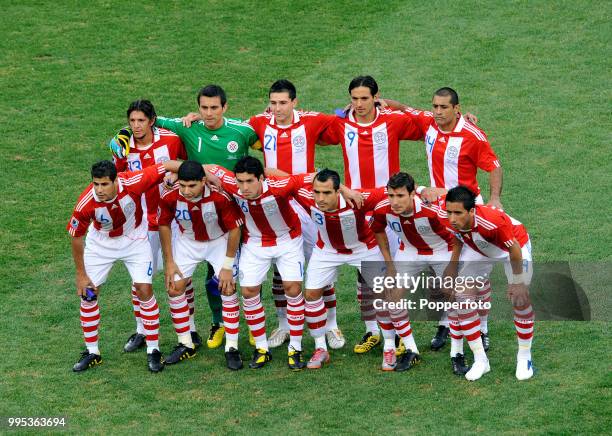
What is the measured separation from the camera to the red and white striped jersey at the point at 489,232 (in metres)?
9.73

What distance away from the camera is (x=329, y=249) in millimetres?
10727

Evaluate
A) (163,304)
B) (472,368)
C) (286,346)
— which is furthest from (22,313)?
(472,368)

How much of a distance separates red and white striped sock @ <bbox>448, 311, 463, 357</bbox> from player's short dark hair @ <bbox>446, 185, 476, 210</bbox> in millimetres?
1165

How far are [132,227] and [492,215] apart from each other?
3339 mm

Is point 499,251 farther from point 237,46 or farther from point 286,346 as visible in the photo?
point 237,46

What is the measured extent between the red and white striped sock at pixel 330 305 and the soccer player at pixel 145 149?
Result: 1.76m

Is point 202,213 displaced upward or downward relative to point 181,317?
upward

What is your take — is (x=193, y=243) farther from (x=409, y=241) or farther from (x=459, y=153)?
(x=459, y=153)

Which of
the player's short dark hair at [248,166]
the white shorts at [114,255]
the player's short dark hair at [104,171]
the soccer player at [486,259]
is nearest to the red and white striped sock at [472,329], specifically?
the soccer player at [486,259]

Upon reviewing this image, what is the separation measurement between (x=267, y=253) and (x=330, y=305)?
36.8 inches

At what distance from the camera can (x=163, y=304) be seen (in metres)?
12.2

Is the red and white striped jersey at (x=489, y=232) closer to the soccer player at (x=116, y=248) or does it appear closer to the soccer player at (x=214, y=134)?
the soccer player at (x=214, y=134)

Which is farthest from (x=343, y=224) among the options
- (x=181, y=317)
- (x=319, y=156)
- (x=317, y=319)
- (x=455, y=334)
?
(x=319, y=156)

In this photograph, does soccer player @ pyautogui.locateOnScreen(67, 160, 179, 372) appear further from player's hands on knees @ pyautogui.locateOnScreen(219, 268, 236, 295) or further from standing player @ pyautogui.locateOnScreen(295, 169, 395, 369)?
standing player @ pyautogui.locateOnScreen(295, 169, 395, 369)
